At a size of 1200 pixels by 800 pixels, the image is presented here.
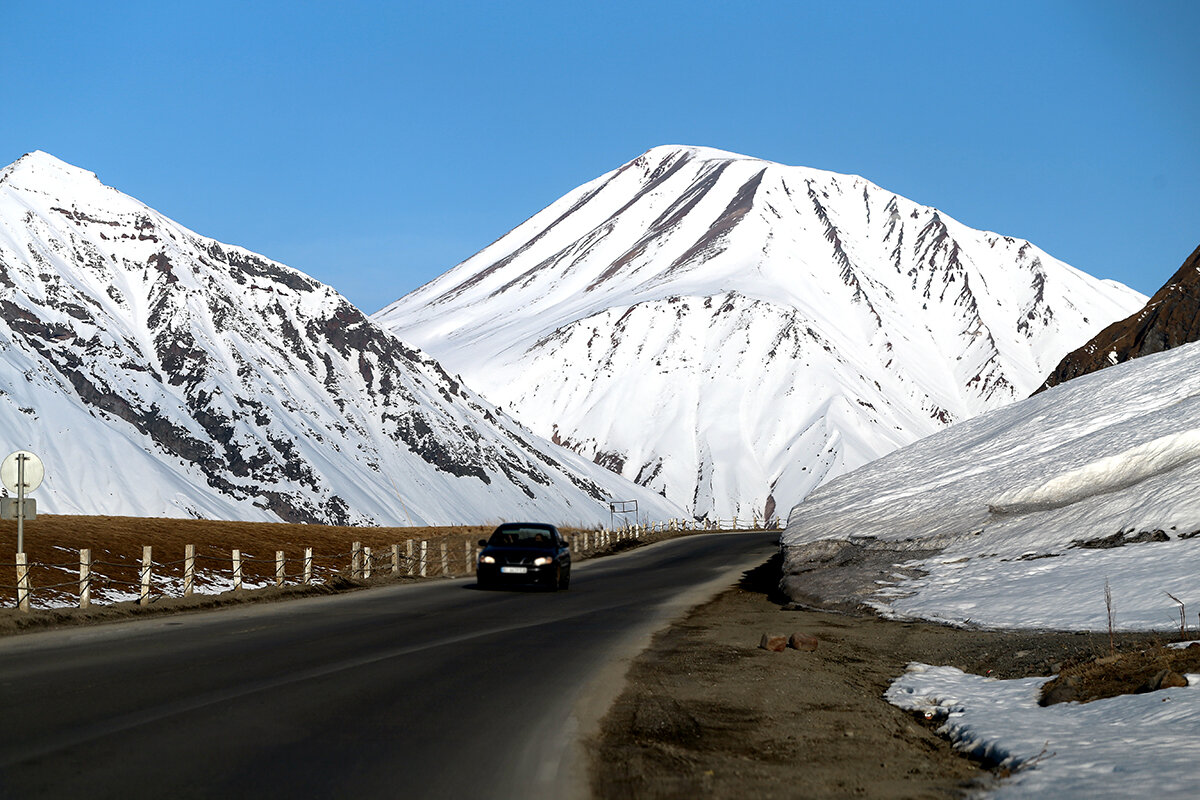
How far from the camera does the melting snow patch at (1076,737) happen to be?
24.3 ft

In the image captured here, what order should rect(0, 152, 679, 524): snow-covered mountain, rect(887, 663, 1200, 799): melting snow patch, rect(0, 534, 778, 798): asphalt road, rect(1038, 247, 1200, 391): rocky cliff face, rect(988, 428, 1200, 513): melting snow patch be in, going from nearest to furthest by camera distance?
rect(887, 663, 1200, 799): melting snow patch < rect(0, 534, 778, 798): asphalt road < rect(988, 428, 1200, 513): melting snow patch < rect(1038, 247, 1200, 391): rocky cliff face < rect(0, 152, 679, 524): snow-covered mountain

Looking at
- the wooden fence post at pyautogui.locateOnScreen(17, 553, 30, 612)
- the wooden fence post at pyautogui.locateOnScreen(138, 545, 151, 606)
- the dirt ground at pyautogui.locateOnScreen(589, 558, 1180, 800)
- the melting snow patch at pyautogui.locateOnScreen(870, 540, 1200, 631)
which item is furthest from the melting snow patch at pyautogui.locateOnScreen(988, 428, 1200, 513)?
the wooden fence post at pyautogui.locateOnScreen(17, 553, 30, 612)

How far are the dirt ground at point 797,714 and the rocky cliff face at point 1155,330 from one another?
39847mm

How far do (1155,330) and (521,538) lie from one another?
39.4 m

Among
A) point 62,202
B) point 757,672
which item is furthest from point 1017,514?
point 62,202

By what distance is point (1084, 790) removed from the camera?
7297mm

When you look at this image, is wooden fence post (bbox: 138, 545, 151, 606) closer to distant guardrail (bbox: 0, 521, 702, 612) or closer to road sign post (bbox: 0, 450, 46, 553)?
distant guardrail (bbox: 0, 521, 702, 612)

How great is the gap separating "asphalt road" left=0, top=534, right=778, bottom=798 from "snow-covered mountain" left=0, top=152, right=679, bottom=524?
104251mm

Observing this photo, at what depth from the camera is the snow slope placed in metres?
18.9

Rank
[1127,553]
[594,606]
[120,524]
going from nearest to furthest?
[1127,553]
[594,606]
[120,524]

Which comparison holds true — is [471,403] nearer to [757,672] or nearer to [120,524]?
[120,524]

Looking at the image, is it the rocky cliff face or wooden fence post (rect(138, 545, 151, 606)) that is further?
the rocky cliff face

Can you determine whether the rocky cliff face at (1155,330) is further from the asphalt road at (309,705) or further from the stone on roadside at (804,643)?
the asphalt road at (309,705)

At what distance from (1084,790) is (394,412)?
161m
